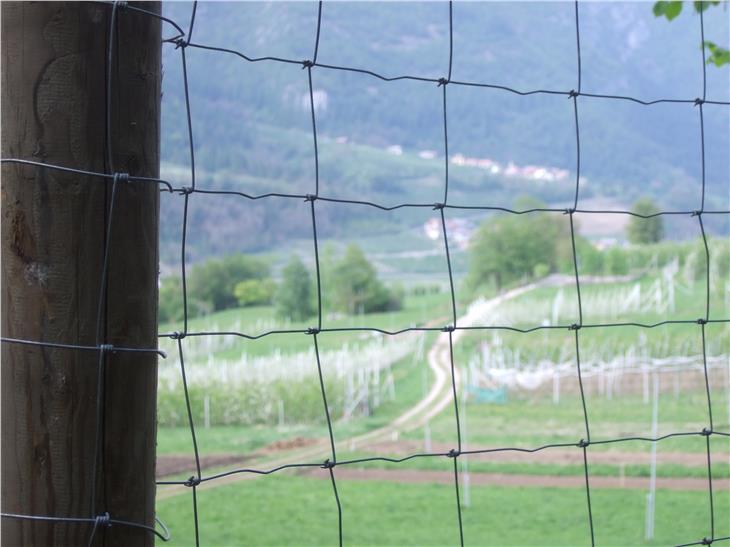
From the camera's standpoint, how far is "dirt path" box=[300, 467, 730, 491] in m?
12.9

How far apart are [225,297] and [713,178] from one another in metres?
26.7

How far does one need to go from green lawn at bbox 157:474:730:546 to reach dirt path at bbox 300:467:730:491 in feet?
0.91

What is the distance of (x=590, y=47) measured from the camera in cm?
4478

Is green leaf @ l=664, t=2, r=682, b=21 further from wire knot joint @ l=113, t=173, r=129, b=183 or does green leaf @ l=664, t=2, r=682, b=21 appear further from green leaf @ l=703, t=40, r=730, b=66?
wire knot joint @ l=113, t=173, r=129, b=183

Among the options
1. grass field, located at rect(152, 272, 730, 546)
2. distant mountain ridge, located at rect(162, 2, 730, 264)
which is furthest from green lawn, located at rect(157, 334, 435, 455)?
distant mountain ridge, located at rect(162, 2, 730, 264)

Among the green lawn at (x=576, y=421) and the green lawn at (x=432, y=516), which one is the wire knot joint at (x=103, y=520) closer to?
the green lawn at (x=432, y=516)

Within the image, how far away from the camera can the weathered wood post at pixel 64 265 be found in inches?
26.8

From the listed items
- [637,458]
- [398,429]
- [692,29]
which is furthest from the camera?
[692,29]

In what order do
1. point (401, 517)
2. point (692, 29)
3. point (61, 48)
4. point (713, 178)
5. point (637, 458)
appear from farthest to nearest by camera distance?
point (692, 29), point (713, 178), point (637, 458), point (401, 517), point (61, 48)

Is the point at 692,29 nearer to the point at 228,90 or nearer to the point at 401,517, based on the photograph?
the point at 228,90

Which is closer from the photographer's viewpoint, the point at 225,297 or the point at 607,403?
the point at 607,403

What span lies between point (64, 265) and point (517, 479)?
13461 millimetres

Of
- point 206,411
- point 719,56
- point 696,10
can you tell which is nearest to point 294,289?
point 206,411

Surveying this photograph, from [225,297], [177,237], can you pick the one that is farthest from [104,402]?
[177,237]
